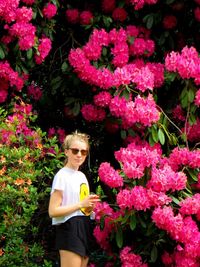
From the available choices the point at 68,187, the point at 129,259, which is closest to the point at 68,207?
the point at 68,187

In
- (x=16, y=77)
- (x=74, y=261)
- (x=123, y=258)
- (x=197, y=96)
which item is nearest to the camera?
(x=74, y=261)

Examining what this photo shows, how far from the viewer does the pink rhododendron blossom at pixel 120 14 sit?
5.22 meters

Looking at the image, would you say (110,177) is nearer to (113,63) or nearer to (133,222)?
(133,222)

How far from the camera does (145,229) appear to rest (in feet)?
13.3

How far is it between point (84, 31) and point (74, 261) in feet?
7.77

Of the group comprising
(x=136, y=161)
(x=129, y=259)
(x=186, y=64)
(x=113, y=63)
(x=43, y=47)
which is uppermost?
(x=43, y=47)

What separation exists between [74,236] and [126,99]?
1.29 m

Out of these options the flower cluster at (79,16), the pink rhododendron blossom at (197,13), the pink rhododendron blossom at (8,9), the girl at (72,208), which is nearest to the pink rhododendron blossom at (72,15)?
the flower cluster at (79,16)

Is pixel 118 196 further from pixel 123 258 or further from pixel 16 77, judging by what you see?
pixel 16 77

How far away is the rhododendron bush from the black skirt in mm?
267

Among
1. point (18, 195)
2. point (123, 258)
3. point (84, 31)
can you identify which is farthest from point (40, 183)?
point (84, 31)

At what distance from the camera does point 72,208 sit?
358 cm

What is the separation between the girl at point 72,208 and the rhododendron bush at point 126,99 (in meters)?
0.26

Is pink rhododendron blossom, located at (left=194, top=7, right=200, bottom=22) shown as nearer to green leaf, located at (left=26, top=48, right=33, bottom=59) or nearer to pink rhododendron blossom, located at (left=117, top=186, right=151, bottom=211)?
green leaf, located at (left=26, top=48, right=33, bottom=59)
